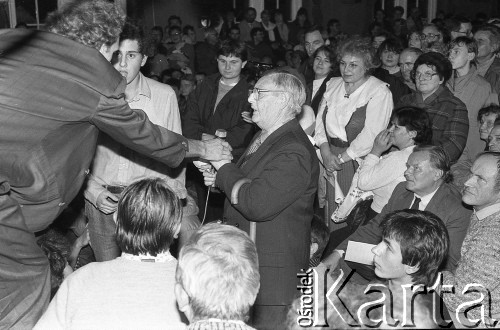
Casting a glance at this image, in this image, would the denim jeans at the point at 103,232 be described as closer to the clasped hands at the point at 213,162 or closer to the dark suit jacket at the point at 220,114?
the clasped hands at the point at 213,162

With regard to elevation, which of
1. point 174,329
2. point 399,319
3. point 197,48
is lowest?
point 197,48

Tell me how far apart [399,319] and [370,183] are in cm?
302

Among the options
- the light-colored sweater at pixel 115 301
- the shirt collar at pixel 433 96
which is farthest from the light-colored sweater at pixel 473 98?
the light-colored sweater at pixel 115 301

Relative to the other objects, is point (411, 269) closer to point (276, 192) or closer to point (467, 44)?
point (276, 192)

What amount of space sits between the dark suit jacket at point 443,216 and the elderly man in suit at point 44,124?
1798 mm

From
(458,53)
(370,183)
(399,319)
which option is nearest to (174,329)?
(399,319)

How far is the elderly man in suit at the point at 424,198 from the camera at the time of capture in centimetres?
416

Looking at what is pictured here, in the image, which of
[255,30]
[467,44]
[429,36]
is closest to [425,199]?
[467,44]

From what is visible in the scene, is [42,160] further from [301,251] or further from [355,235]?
[355,235]

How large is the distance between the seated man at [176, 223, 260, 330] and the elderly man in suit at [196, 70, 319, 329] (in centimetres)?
120

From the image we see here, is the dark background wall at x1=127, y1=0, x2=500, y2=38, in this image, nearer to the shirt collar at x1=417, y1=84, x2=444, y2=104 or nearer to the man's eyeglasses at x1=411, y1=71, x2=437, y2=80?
the man's eyeglasses at x1=411, y1=71, x2=437, y2=80

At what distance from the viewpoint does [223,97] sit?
5898 millimetres

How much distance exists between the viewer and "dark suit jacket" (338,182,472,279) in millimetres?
4064

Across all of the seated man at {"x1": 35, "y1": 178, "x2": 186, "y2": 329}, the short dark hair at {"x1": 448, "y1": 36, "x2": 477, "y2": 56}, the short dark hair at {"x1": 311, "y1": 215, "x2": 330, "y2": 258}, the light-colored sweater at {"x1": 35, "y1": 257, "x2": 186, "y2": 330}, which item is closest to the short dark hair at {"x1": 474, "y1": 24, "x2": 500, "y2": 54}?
the short dark hair at {"x1": 448, "y1": 36, "x2": 477, "y2": 56}
